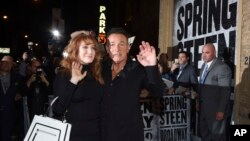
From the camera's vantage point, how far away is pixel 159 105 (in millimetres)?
7367

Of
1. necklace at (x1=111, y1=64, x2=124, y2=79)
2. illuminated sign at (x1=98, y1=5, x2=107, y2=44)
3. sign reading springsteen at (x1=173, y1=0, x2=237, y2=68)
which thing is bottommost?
necklace at (x1=111, y1=64, x2=124, y2=79)

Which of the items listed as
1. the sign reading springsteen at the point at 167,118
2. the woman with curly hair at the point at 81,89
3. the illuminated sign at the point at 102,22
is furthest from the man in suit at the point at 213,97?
the illuminated sign at the point at 102,22

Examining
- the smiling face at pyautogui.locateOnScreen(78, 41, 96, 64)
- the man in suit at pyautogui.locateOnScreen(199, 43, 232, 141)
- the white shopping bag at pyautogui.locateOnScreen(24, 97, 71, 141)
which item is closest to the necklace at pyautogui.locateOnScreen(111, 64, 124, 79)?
the smiling face at pyautogui.locateOnScreen(78, 41, 96, 64)

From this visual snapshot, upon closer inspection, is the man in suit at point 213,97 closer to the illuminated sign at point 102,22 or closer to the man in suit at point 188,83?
the man in suit at point 188,83

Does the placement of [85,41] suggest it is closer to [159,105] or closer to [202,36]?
[159,105]

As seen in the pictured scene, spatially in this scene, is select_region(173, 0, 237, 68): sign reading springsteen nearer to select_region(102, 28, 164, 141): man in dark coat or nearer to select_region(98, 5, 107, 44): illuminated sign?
select_region(102, 28, 164, 141): man in dark coat

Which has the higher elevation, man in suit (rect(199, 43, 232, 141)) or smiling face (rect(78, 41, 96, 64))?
smiling face (rect(78, 41, 96, 64))

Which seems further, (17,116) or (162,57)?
(162,57)

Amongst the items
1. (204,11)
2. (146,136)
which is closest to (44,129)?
(146,136)

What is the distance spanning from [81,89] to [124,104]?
0.48 m


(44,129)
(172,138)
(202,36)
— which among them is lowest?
(172,138)

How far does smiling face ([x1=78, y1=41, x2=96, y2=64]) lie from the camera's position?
374 centimetres

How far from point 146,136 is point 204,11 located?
4.47 m

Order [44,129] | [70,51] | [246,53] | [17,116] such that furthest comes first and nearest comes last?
1. [17,116]
2. [246,53]
3. [70,51]
4. [44,129]
